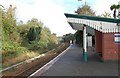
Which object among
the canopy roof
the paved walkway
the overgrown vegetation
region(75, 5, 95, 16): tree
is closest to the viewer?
the paved walkway

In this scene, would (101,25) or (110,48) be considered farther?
(101,25)

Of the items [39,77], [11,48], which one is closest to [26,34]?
[11,48]

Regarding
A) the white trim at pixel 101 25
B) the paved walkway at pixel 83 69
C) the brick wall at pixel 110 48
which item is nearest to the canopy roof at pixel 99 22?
the white trim at pixel 101 25

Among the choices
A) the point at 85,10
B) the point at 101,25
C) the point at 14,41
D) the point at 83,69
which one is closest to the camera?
the point at 83,69

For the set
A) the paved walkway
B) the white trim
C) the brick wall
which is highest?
the white trim

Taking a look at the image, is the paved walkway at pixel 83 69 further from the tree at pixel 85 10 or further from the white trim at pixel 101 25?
the tree at pixel 85 10

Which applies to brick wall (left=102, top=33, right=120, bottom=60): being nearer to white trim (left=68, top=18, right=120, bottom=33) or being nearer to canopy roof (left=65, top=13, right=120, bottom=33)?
white trim (left=68, top=18, right=120, bottom=33)

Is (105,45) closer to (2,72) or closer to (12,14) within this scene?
(2,72)

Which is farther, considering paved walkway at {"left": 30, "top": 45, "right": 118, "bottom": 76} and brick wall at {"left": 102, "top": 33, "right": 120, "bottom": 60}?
brick wall at {"left": 102, "top": 33, "right": 120, "bottom": 60}

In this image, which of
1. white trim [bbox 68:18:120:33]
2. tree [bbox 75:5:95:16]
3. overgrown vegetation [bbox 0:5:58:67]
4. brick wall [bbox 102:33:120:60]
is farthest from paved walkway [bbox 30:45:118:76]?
tree [bbox 75:5:95:16]

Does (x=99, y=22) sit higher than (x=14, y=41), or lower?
higher

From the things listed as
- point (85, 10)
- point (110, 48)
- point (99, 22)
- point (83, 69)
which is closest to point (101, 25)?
point (99, 22)

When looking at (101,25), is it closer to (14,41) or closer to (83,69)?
(83,69)

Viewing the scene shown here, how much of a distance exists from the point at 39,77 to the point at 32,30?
36770mm
